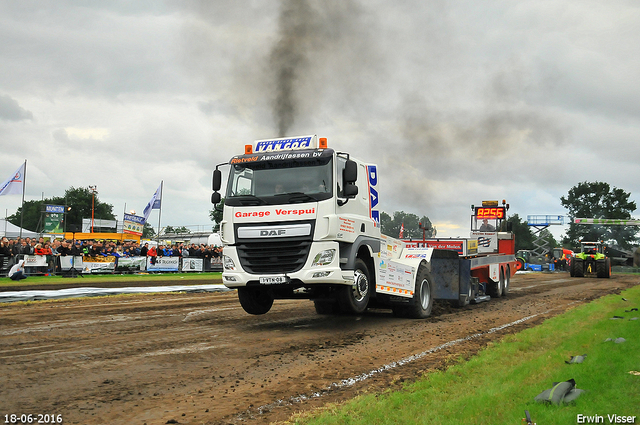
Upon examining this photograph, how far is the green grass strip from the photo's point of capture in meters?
4.34

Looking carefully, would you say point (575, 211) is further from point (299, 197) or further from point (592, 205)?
point (299, 197)

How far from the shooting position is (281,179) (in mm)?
9766

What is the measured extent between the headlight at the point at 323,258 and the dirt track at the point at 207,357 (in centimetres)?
125

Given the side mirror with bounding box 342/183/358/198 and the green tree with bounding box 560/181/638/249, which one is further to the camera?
the green tree with bounding box 560/181/638/249

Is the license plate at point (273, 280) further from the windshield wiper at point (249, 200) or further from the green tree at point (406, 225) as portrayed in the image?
the green tree at point (406, 225)

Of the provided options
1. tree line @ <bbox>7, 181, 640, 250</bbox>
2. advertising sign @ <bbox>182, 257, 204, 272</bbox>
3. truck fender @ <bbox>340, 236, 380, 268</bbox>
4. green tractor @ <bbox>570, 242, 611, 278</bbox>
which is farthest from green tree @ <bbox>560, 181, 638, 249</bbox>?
truck fender @ <bbox>340, 236, 380, 268</bbox>

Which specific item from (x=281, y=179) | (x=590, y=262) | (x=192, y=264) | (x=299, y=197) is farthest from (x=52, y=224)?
(x=299, y=197)

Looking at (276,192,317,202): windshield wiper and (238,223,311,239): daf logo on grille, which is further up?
(276,192,317,202): windshield wiper

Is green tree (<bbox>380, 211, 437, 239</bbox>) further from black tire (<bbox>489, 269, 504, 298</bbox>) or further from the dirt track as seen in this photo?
black tire (<bbox>489, 269, 504, 298</bbox>)

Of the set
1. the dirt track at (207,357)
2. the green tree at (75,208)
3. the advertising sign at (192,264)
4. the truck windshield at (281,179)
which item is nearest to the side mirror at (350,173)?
the truck windshield at (281,179)

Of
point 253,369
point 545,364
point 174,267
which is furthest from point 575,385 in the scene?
point 174,267

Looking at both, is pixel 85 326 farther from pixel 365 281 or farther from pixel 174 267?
pixel 174 267

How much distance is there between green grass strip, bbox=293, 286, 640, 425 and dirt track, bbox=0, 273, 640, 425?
448 mm

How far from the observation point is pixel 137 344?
794 centimetres
